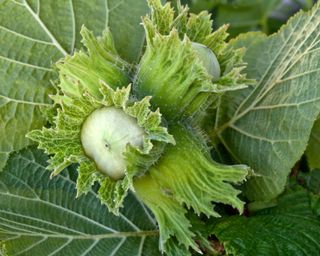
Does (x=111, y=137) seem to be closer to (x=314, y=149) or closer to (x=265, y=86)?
(x=265, y=86)

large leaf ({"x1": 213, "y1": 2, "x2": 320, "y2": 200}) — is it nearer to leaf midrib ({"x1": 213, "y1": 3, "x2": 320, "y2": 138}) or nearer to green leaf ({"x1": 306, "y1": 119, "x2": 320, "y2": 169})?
leaf midrib ({"x1": 213, "y1": 3, "x2": 320, "y2": 138})

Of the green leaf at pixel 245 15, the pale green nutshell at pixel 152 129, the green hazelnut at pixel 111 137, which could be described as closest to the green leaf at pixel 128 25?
the pale green nutshell at pixel 152 129

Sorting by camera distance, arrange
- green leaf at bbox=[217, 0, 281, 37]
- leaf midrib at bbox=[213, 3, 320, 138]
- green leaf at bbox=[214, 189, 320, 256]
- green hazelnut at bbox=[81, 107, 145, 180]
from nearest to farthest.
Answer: green hazelnut at bbox=[81, 107, 145, 180] < green leaf at bbox=[214, 189, 320, 256] < leaf midrib at bbox=[213, 3, 320, 138] < green leaf at bbox=[217, 0, 281, 37]

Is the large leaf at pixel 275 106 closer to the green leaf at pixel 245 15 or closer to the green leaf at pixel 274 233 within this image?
the green leaf at pixel 274 233

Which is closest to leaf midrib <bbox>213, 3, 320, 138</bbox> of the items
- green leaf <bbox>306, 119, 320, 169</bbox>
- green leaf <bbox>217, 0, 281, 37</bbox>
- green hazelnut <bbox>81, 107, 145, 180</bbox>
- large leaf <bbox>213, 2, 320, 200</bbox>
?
large leaf <bbox>213, 2, 320, 200</bbox>

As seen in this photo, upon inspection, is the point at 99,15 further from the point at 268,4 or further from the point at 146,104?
the point at 268,4

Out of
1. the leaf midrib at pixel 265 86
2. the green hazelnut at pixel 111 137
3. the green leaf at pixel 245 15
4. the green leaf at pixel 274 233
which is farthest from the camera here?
the green leaf at pixel 245 15
